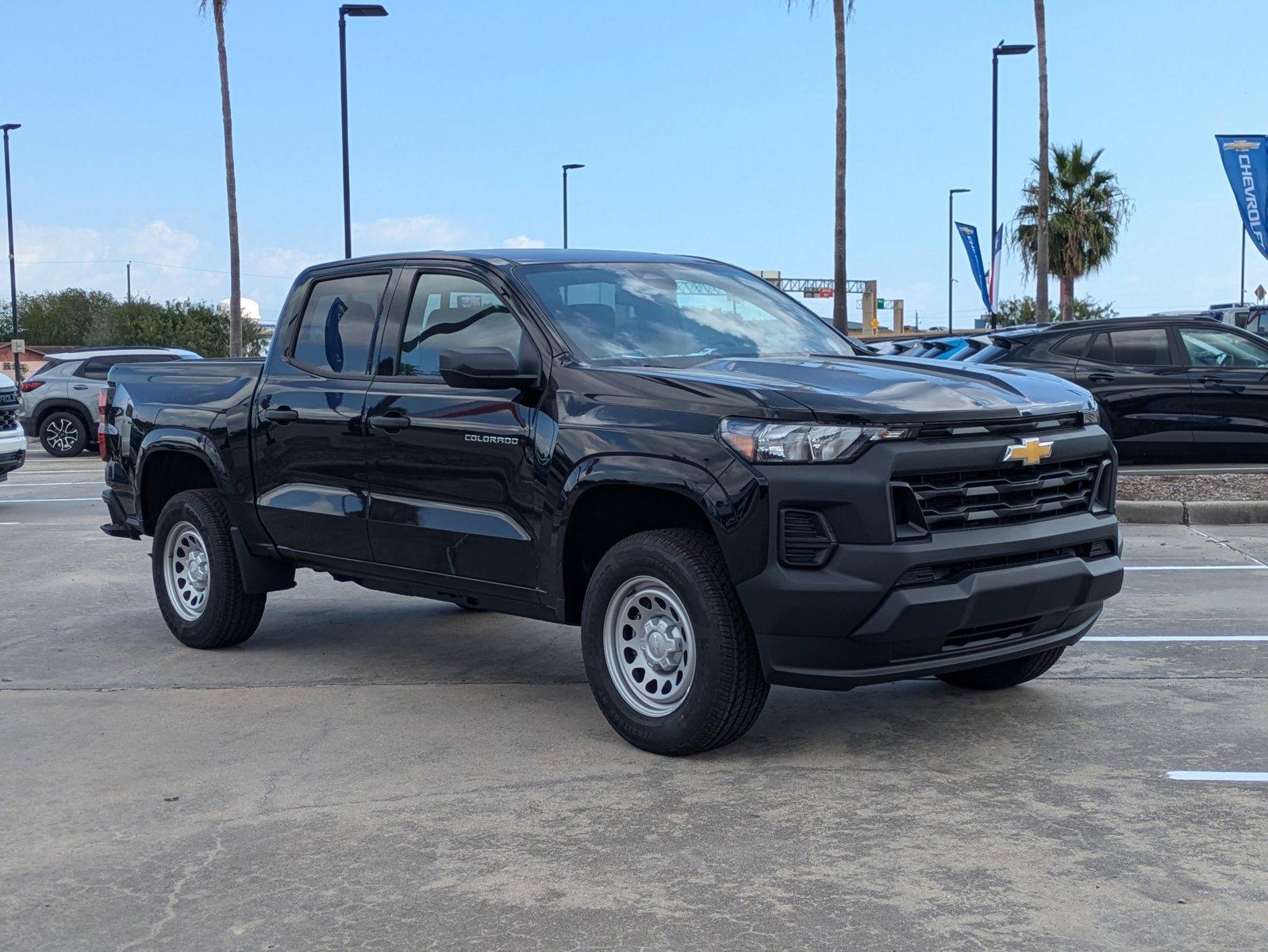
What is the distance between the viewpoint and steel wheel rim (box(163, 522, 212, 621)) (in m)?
7.88

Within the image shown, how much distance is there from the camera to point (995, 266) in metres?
38.8

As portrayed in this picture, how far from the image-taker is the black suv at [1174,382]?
14.3 m

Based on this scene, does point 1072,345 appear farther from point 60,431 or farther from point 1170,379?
point 60,431

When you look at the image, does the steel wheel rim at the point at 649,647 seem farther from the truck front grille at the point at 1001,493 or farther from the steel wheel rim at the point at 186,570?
the steel wheel rim at the point at 186,570

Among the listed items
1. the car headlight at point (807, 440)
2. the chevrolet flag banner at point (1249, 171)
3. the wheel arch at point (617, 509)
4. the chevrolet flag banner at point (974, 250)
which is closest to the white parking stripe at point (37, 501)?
the wheel arch at point (617, 509)

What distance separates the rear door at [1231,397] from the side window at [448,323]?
9.77m

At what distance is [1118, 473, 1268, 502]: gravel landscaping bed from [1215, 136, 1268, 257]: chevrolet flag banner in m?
13.0

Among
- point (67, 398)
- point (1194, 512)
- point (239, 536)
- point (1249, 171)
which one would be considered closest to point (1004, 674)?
point (239, 536)

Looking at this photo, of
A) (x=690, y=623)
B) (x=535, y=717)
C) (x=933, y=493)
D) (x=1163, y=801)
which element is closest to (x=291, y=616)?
(x=535, y=717)

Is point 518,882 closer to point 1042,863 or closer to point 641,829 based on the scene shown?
point 641,829

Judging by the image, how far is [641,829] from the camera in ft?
15.6

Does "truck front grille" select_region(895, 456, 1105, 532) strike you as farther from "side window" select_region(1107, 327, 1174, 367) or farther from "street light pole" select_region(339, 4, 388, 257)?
"street light pole" select_region(339, 4, 388, 257)

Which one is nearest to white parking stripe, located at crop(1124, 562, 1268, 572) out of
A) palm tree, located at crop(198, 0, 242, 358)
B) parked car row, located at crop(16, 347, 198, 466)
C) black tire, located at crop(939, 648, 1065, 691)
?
black tire, located at crop(939, 648, 1065, 691)

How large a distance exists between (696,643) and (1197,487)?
9261 mm
